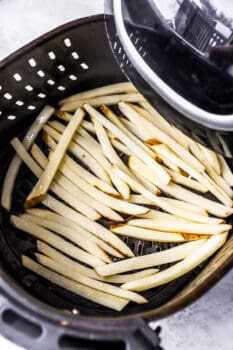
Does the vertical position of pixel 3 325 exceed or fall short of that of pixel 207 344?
it exceeds it

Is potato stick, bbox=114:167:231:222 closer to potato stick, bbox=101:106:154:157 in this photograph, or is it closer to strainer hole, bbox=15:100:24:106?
potato stick, bbox=101:106:154:157

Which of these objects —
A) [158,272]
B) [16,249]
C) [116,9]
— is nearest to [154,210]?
[158,272]

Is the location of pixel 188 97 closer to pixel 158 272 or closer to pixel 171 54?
pixel 171 54

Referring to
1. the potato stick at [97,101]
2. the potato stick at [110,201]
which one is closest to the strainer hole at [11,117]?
the potato stick at [97,101]

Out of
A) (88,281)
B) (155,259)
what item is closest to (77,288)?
(88,281)

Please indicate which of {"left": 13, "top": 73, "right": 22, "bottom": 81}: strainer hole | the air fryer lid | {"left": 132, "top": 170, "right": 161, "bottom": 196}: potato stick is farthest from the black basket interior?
the air fryer lid

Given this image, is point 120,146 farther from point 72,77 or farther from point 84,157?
point 72,77

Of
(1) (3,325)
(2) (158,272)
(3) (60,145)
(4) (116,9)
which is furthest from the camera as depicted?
(3) (60,145)
